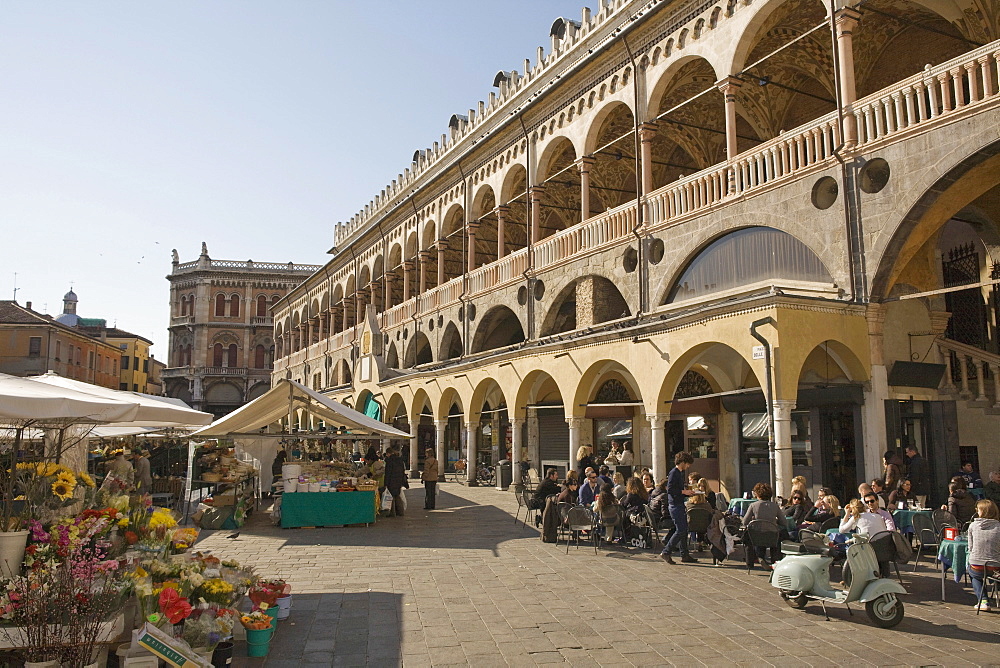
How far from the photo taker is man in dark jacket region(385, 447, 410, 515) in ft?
51.9

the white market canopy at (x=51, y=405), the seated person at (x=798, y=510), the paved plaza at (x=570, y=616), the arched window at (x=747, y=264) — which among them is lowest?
the paved plaza at (x=570, y=616)

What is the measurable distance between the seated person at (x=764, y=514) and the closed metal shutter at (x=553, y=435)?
1156 centimetres

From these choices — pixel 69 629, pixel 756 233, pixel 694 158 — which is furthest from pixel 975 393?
pixel 69 629

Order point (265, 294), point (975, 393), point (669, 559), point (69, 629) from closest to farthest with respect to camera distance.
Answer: point (69, 629), point (669, 559), point (975, 393), point (265, 294)

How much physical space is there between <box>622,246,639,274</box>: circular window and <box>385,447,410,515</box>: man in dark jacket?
23.0 ft

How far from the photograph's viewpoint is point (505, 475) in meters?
22.1

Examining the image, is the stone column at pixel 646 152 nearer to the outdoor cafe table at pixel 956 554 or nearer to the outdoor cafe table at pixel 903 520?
the outdoor cafe table at pixel 903 520

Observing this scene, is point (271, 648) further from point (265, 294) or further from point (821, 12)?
point (265, 294)

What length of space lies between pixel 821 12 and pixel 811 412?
877 centimetres

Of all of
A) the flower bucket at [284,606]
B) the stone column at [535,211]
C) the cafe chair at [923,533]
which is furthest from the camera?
the stone column at [535,211]

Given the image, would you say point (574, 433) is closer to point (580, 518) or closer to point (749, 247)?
point (749, 247)

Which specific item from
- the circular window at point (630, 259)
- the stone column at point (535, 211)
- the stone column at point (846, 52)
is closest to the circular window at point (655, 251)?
the circular window at point (630, 259)

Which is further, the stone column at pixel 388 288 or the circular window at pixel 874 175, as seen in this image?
the stone column at pixel 388 288

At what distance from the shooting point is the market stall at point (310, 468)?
46.3ft
